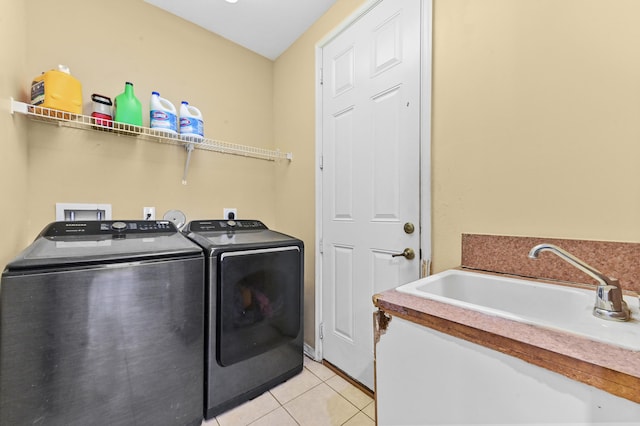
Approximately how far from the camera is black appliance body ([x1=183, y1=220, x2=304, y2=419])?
1.51 m

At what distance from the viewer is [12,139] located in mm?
1293

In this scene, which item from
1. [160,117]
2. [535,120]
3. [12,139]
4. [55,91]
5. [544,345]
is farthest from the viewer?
[160,117]

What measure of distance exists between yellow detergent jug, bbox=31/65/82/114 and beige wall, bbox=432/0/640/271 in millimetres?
2081

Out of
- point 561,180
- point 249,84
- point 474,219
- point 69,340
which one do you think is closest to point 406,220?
point 474,219

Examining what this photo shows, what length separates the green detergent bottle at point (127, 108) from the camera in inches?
66.7

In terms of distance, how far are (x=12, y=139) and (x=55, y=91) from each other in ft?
1.19

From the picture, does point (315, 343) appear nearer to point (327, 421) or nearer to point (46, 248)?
point (327, 421)

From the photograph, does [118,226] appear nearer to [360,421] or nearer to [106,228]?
[106,228]

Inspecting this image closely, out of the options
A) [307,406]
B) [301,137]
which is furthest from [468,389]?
[301,137]

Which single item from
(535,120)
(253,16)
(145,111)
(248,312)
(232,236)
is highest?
(253,16)

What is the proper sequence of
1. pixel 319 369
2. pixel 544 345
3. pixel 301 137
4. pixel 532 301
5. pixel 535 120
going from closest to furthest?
pixel 544 345
pixel 532 301
pixel 535 120
pixel 319 369
pixel 301 137

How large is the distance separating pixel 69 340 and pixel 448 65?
2152 mm

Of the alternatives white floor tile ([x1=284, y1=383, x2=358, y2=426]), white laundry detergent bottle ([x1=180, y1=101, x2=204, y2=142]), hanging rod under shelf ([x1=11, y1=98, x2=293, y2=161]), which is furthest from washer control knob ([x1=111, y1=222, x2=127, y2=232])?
white floor tile ([x1=284, y1=383, x2=358, y2=426])

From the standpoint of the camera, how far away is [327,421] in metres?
1.50
